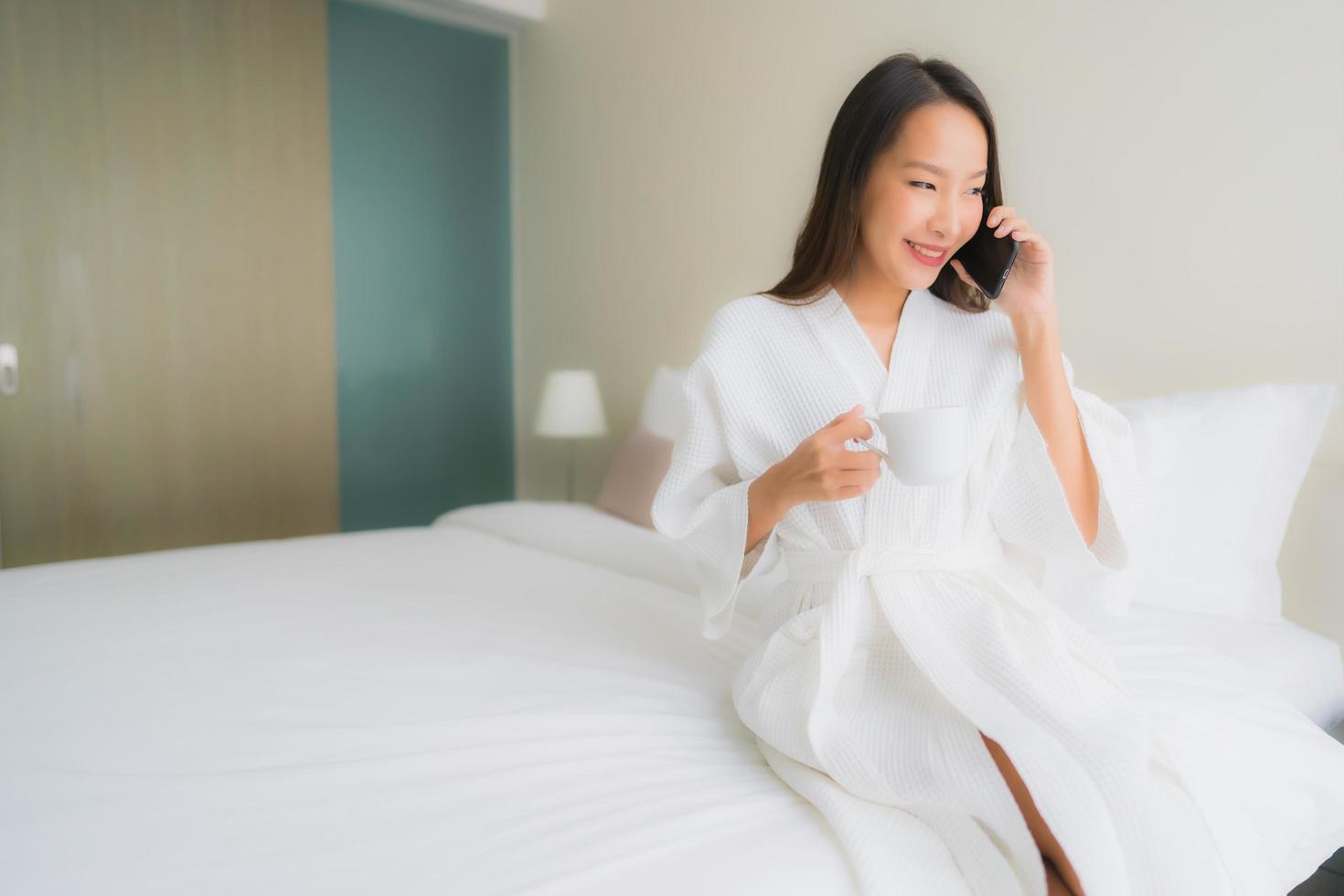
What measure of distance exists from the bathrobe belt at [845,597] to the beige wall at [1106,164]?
863mm

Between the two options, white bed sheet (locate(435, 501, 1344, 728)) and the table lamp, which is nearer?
white bed sheet (locate(435, 501, 1344, 728))

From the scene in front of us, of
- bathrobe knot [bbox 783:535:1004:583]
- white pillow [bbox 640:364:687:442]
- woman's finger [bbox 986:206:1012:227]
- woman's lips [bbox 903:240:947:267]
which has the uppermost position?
woman's finger [bbox 986:206:1012:227]

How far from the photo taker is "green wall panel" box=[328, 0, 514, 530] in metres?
3.79

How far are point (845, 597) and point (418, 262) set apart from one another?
10.5 feet

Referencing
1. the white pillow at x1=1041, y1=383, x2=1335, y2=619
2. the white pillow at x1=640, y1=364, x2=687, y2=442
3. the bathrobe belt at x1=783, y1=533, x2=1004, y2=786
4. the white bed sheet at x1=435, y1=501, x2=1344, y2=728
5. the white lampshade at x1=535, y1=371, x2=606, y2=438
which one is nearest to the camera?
the bathrobe belt at x1=783, y1=533, x2=1004, y2=786

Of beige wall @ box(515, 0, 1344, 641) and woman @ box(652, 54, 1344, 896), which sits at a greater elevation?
beige wall @ box(515, 0, 1344, 641)

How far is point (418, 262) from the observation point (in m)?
3.96

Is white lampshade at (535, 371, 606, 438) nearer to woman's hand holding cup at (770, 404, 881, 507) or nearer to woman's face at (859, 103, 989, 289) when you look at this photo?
woman's face at (859, 103, 989, 289)

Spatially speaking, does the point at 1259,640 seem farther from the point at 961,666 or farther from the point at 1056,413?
the point at 961,666

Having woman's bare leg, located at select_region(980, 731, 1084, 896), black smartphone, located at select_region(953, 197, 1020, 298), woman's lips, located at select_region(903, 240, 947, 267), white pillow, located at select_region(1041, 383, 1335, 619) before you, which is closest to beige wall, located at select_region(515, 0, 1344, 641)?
white pillow, located at select_region(1041, 383, 1335, 619)

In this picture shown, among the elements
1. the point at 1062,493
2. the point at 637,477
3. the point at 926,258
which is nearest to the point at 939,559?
the point at 1062,493

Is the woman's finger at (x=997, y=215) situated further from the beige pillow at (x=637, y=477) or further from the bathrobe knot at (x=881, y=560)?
the beige pillow at (x=637, y=477)

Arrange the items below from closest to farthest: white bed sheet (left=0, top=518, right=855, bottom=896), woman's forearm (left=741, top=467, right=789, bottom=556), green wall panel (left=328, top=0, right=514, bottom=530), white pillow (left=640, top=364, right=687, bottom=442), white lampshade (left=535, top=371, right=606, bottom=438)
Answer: white bed sheet (left=0, top=518, right=855, bottom=896) < woman's forearm (left=741, top=467, right=789, bottom=556) < white pillow (left=640, top=364, right=687, bottom=442) < white lampshade (left=535, top=371, right=606, bottom=438) < green wall panel (left=328, top=0, right=514, bottom=530)

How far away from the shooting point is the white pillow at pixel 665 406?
293 centimetres
